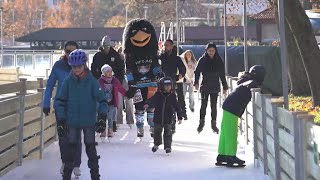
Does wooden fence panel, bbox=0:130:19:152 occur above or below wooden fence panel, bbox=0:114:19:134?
below

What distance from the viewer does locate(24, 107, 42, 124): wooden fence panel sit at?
10.4m

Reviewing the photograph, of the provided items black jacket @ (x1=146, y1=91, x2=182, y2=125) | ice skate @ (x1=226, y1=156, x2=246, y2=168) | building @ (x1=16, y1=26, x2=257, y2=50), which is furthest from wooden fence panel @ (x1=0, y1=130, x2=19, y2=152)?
building @ (x1=16, y1=26, x2=257, y2=50)

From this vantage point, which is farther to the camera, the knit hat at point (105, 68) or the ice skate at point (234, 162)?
the knit hat at point (105, 68)

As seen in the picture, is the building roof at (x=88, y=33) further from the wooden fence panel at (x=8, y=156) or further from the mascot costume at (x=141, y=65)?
the wooden fence panel at (x=8, y=156)

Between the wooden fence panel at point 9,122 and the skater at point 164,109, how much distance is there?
8.22 ft

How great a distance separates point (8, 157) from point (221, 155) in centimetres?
293

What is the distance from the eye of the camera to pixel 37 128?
440 inches

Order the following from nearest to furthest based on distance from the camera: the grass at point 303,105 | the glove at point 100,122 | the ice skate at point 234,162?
the glove at point 100,122
the ice skate at point 234,162
the grass at point 303,105

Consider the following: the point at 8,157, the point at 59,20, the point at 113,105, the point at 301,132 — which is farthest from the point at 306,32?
the point at 59,20

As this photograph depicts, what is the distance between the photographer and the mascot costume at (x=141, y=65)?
1312 centimetres

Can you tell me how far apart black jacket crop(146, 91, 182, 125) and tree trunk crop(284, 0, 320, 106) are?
8.63m

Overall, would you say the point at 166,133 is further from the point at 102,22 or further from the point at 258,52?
the point at 102,22

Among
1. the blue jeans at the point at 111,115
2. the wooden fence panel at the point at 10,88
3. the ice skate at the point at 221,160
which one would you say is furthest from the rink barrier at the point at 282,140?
the wooden fence panel at the point at 10,88

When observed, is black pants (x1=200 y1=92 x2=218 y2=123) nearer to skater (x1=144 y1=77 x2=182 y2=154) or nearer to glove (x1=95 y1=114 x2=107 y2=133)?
skater (x1=144 y1=77 x2=182 y2=154)
